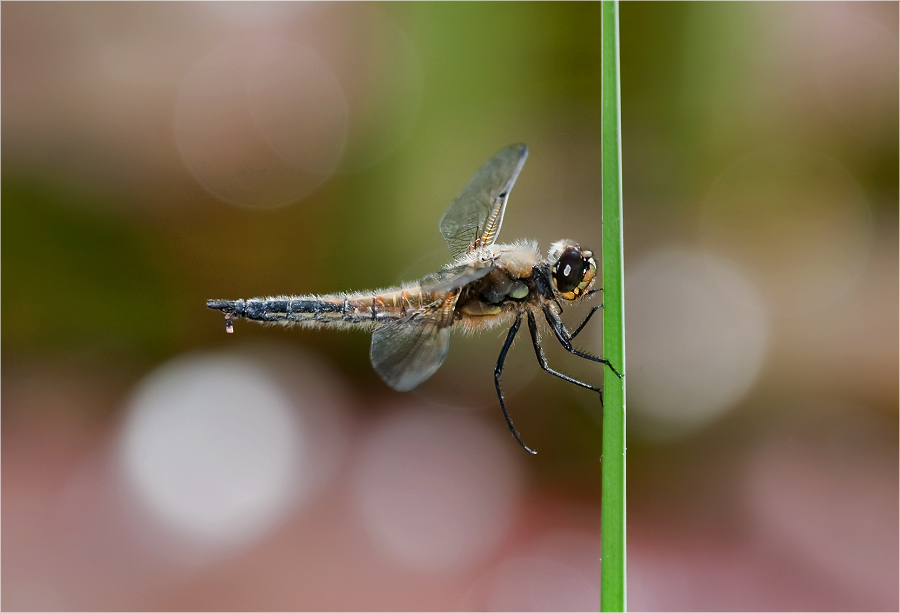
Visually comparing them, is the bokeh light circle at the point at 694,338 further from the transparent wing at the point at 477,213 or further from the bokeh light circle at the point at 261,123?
the bokeh light circle at the point at 261,123

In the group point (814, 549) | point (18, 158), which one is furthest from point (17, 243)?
point (814, 549)

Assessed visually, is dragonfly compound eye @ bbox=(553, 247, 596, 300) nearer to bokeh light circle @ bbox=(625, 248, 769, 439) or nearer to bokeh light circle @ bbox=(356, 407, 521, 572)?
bokeh light circle @ bbox=(625, 248, 769, 439)

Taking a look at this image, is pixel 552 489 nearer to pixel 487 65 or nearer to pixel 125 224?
pixel 487 65

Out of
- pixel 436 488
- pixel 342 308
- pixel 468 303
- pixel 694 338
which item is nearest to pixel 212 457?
pixel 436 488

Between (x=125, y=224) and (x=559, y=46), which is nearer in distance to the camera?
(x=559, y=46)

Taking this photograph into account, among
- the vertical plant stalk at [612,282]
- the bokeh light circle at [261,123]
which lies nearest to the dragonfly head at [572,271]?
the vertical plant stalk at [612,282]

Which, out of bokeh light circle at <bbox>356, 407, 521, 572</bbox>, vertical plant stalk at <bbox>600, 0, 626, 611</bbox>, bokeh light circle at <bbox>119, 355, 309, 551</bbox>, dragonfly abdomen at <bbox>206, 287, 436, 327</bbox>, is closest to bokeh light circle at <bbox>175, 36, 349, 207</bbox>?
bokeh light circle at <bbox>119, 355, 309, 551</bbox>
